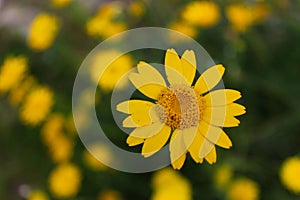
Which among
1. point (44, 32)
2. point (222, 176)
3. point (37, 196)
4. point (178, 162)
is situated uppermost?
point (178, 162)

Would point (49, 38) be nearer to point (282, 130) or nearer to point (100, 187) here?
point (100, 187)

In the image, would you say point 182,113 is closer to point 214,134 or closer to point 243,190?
point 214,134

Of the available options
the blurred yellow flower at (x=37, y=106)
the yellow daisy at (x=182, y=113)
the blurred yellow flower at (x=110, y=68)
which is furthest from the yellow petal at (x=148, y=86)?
the blurred yellow flower at (x=37, y=106)

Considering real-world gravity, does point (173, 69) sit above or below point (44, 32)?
above

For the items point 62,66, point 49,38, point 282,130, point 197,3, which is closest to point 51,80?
point 62,66

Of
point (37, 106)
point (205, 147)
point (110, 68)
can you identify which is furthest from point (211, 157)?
point (37, 106)

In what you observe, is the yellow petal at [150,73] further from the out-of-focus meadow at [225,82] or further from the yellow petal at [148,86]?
the out-of-focus meadow at [225,82]

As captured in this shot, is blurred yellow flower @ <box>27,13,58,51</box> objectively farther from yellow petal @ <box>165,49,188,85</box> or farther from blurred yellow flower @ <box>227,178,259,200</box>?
yellow petal @ <box>165,49,188,85</box>
